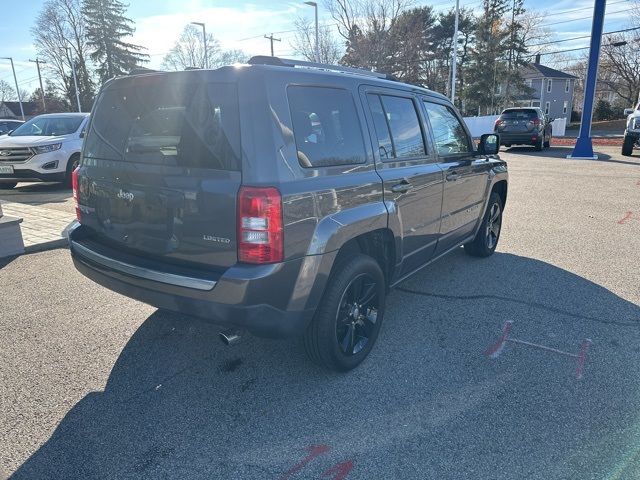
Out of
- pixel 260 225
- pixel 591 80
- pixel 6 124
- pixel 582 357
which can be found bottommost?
pixel 582 357

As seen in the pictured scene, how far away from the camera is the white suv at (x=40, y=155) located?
386 inches

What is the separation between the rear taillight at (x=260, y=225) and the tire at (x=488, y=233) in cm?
347

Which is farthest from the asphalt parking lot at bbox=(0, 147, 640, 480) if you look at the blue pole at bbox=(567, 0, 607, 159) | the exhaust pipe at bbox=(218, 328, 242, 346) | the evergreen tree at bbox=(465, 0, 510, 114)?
the evergreen tree at bbox=(465, 0, 510, 114)

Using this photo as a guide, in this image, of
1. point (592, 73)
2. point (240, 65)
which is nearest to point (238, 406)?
point (240, 65)

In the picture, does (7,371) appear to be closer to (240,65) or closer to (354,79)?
(240,65)

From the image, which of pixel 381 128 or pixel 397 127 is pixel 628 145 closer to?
pixel 397 127

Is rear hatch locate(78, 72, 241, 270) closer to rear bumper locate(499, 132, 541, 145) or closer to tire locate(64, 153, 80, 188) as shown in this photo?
tire locate(64, 153, 80, 188)

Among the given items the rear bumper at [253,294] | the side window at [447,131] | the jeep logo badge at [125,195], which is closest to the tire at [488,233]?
the side window at [447,131]

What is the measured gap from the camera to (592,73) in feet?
50.7

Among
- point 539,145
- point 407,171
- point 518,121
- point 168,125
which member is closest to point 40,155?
point 168,125

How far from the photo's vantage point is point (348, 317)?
125 inches

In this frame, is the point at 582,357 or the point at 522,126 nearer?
the point at 582,357

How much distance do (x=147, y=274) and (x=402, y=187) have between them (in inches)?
73.3

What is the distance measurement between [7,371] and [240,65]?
8.48 feet
